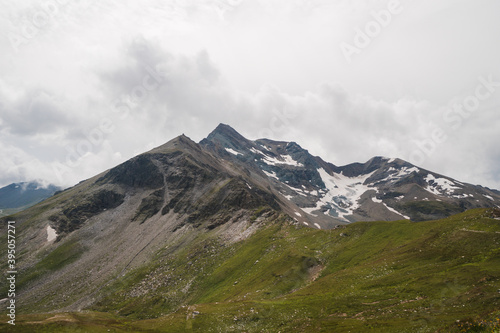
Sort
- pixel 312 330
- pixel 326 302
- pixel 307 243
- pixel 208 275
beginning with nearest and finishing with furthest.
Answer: pixel 312 330 → pixel 326 302 → pixel 307 243 → pixel 208 275

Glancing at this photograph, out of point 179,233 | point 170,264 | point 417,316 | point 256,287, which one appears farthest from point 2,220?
point 417,316

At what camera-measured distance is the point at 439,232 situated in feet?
225

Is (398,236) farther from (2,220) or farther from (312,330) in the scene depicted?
(2,220)

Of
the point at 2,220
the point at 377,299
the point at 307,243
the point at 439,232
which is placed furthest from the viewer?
the point at 2,220

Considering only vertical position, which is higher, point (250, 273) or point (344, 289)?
point (250, 273)

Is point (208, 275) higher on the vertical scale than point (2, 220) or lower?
lower

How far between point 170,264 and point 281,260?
73020 millimetres

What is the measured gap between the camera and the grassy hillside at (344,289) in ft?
127

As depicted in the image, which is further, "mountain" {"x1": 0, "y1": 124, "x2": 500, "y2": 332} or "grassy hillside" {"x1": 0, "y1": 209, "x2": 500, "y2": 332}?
"mountain" {"x1": 0, "y1": 124, "x2": 500, "y2": 332}

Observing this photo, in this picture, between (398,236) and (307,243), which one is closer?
(398,236)

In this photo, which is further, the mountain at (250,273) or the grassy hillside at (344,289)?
the mountain at (250,273)

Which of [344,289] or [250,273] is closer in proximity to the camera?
[344,289]

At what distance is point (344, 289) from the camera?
55.2m

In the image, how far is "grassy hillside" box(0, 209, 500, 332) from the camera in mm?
38719
